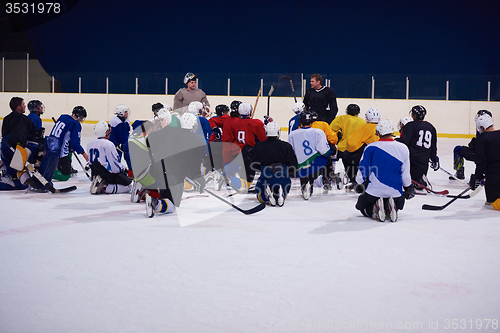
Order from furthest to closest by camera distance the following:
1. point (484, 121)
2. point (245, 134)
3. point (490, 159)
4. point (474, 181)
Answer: point (245, 134), point (474, 181), point (484, 121), point (490, 159)

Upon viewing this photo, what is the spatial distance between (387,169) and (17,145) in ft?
12.3

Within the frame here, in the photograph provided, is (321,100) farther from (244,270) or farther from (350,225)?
(244,270)

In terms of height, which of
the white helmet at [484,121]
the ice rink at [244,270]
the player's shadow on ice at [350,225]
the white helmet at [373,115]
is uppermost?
the white helmet at [373,115]

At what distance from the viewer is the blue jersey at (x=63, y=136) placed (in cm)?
568

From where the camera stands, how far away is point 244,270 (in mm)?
2975

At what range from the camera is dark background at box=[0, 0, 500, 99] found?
1558 centimetres

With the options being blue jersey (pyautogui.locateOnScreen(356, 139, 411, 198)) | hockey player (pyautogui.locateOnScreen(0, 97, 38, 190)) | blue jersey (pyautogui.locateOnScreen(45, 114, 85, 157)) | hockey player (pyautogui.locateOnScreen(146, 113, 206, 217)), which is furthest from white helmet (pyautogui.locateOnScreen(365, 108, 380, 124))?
hockey player (pyautogui.locateOnScreen(0, 97, 38, 190))

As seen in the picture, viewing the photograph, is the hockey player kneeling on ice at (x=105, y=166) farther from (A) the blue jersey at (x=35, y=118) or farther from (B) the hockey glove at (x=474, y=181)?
(B) the hockey glove at (x=474, y=181)

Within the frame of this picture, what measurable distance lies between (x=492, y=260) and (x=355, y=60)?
553 inches

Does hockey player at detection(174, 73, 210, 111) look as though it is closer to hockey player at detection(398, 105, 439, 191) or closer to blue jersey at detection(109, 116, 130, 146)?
blue jersey at detection(109, 116, 130, 146)

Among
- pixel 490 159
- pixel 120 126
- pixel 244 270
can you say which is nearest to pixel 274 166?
pixel 490 159

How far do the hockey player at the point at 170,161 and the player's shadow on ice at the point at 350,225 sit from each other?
1.29 metres

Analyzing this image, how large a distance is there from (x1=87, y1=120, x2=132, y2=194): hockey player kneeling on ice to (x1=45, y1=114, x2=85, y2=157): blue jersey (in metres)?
0.29

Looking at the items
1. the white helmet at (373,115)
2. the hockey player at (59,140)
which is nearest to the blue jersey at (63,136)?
the hockey player at (59,140)
